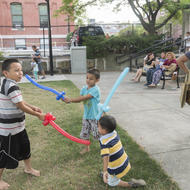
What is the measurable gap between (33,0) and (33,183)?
25.2m

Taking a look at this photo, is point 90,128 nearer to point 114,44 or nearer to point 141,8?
point 114,44

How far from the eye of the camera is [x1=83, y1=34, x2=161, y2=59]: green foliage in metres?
13.6

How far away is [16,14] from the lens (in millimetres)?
23922

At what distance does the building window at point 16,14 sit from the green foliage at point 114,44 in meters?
13.8

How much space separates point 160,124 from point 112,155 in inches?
92.4

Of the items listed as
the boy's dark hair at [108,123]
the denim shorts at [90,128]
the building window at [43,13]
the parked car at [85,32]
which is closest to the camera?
the boy's dark hair at [108,123]

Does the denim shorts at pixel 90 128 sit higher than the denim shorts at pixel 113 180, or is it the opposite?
the denim shorts at pixel 90 128

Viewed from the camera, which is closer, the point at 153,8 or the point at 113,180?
the point at 113,180

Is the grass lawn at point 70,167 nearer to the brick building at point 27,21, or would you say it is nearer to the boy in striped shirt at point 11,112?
the boy in striped shirt at point 11,112

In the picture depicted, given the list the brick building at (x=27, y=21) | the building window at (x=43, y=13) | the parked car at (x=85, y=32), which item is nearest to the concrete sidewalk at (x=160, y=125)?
the parked car at (x=85, y=32)

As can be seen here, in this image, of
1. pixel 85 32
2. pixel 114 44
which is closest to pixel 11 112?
pixel 114 44

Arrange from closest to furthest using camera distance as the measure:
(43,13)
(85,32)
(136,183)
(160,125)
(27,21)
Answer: (136,183), (160,125), (85,32), (27,21), (43,13)

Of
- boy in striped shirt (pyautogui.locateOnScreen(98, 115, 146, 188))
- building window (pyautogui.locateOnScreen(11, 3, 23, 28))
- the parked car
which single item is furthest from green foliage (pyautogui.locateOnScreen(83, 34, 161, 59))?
building window (pyautogui.locateOnScreen(11, 3, 23, 28))

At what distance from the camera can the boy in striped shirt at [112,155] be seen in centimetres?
218
